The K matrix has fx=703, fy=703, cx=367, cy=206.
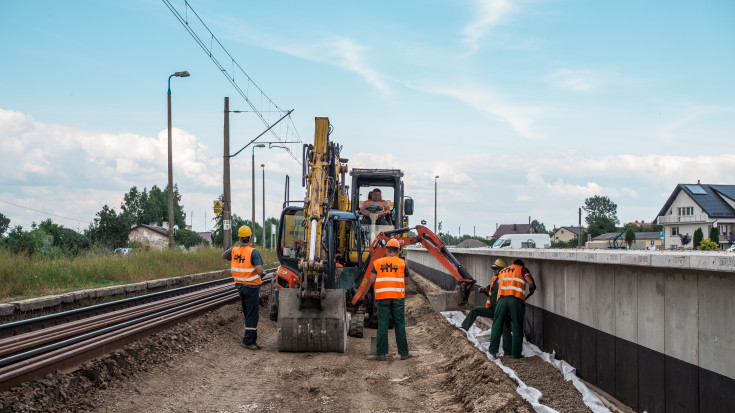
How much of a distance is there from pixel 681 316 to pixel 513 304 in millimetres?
4474

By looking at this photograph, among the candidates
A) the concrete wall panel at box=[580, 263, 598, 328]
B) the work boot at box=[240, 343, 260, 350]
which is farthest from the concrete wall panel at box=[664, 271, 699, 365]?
the work boot at box=[240, 343, 260, 350]

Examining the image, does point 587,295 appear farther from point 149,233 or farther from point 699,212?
point 149,233

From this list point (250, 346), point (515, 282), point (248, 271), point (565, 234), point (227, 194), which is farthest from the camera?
point (565, 234)

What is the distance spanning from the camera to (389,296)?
37.3 ft

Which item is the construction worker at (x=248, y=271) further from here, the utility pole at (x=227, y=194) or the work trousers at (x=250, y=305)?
the utility pole at (x=227, y=194)

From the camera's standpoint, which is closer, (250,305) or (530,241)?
(250,305)

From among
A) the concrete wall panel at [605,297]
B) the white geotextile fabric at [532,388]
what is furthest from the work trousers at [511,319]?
the concrete wall panel at [605,297]

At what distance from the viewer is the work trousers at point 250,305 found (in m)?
12.0

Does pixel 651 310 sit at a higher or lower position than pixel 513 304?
higher

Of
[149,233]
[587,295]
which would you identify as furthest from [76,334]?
[149,233]

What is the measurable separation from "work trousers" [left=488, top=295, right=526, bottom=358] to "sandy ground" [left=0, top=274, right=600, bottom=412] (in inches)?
11.1

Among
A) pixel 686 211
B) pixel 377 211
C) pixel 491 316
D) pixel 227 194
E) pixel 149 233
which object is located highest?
pixel 227 194

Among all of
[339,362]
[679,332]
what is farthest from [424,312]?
[679,332]

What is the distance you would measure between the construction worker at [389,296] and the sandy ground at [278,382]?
1.00 ft
